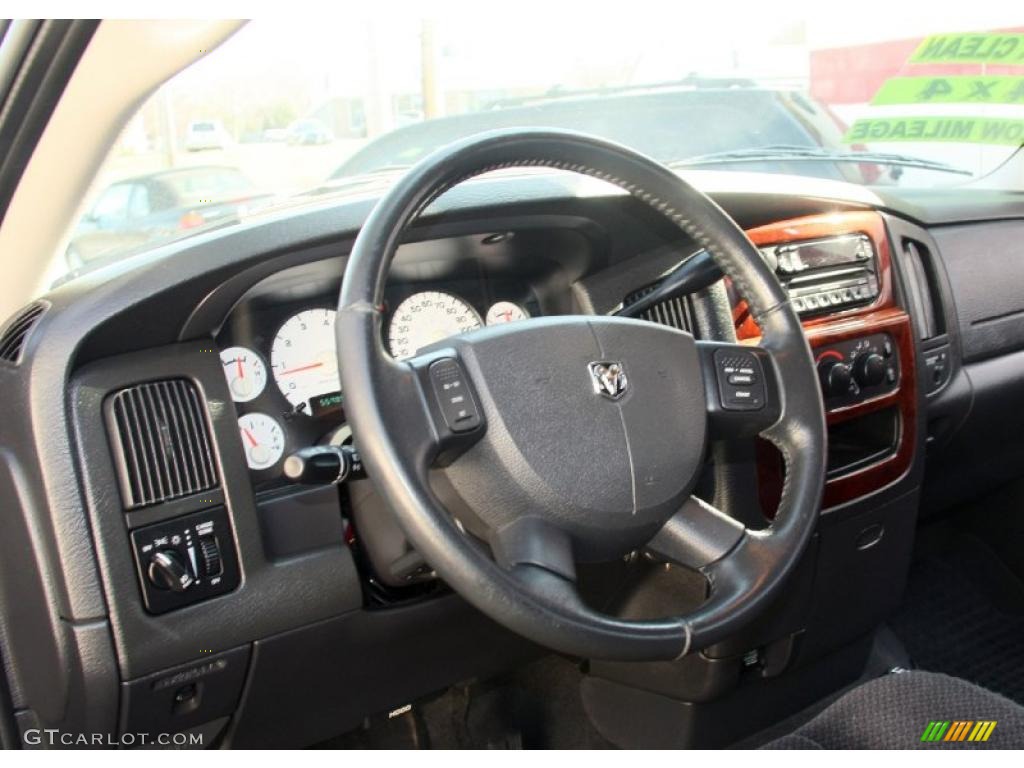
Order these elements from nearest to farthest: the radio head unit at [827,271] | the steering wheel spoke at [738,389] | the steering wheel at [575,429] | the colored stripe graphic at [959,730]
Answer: the steering wheel at [575,429] → the colored stripe graphic at [959,730] → the steering wheel spoke at [738,389] → the radio head unit at [827,271]

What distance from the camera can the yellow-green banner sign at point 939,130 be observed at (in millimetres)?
2705

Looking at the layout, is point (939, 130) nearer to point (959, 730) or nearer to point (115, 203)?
point (959, 730)

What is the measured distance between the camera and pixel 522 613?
1136mm

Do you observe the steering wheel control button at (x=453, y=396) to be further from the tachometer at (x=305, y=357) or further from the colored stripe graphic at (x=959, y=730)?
the colored stripe graphic at (x=959, y=730)

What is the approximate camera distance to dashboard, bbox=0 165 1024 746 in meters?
1.41

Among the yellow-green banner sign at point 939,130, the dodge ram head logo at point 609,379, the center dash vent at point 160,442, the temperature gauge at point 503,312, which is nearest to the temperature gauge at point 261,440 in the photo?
the center dash vent at point 160,442

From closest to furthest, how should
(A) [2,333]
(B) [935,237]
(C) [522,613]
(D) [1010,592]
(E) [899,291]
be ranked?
A: 1. (C) [522,613]
2. (A) [2,333]
3. (E) [899,291]
4. (B) [935,237]
5. (D) [1010,592]

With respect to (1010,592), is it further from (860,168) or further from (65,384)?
(65,384)

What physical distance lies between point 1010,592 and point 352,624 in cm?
199

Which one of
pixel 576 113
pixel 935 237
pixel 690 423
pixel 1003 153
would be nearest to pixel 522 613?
pixel 690 423

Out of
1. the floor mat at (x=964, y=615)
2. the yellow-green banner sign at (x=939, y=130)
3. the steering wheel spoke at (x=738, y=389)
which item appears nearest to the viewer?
the steering wheel spoke at (x=738, y=389)

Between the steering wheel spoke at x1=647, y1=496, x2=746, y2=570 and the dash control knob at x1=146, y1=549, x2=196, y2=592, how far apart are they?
66 cm

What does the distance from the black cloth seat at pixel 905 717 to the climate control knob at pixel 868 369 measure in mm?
740

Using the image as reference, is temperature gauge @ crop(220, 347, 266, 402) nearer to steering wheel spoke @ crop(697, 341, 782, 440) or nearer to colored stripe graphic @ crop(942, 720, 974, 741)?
steering wheel spoke @ crop(697, 341, 782, 440)
